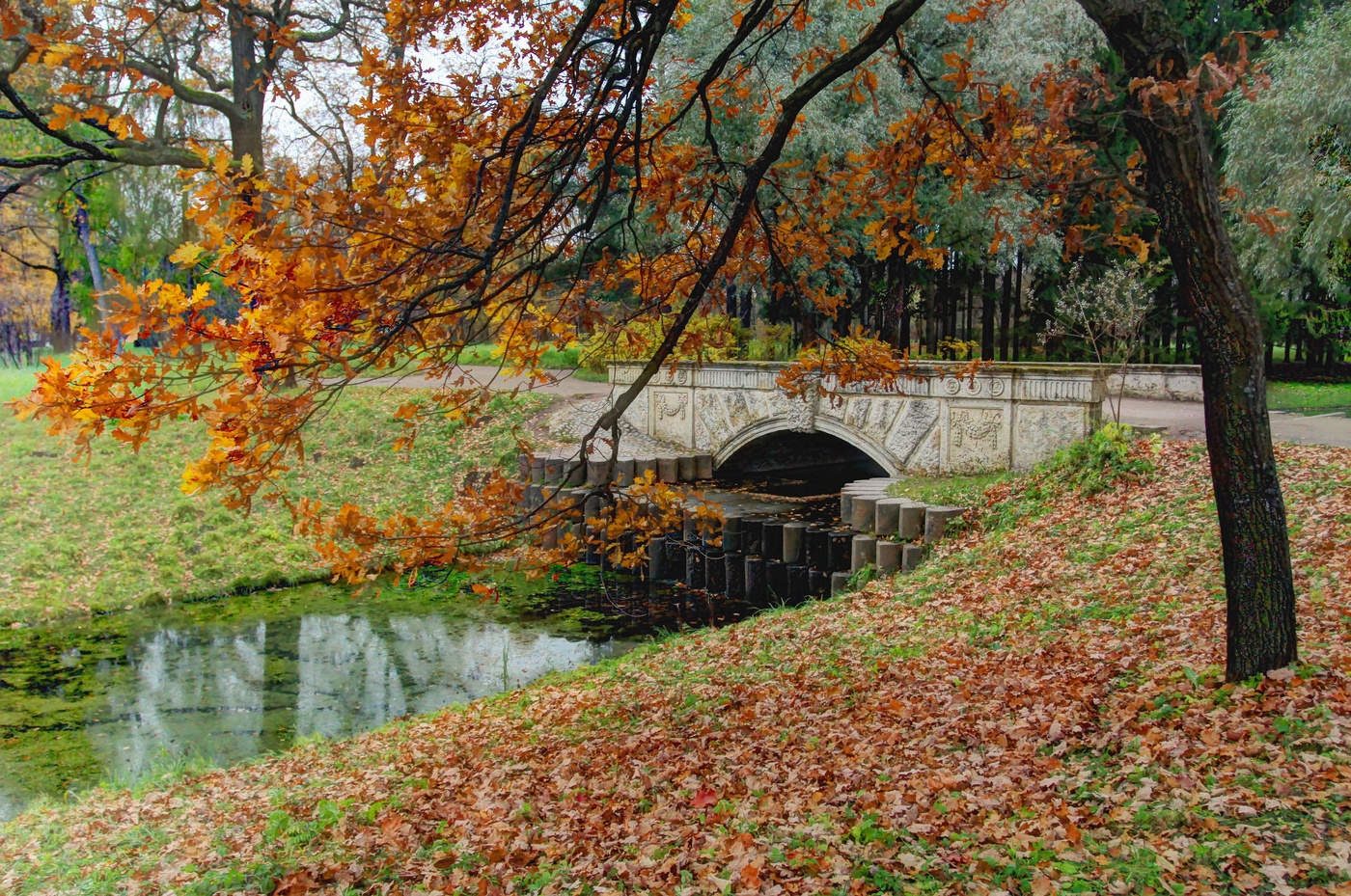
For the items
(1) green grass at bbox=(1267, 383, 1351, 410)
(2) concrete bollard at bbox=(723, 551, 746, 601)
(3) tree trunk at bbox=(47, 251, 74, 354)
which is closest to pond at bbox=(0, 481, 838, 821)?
(2) concrete bollard at bbox=(723, 551, 746, 601)

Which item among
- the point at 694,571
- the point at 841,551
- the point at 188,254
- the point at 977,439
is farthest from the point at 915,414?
the point at 188,254

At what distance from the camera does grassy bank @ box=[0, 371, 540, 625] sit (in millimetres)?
14258

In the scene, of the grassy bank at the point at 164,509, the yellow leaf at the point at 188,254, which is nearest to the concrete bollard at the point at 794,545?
the grassy bank at the point at 164,509

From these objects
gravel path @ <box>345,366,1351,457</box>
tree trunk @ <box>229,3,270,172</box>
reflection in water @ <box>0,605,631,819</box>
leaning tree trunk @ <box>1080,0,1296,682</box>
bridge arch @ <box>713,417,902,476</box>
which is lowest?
reflection in water @ <box>0,605,631,819</box>

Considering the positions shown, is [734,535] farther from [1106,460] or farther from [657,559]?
[1106,460]

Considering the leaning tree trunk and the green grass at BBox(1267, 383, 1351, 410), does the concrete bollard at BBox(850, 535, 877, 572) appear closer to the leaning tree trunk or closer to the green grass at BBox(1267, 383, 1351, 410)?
the leaning tree trunk

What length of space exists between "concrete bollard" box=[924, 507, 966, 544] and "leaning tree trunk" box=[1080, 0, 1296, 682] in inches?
273

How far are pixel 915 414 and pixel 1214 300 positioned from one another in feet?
33.5

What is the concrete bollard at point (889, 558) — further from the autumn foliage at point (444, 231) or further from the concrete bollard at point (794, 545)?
the autumn foliage at point (444, 231)

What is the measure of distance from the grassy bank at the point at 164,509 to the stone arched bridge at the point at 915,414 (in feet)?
15.2

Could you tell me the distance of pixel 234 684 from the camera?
1064 centimetres

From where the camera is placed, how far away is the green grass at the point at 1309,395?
62.4 feet

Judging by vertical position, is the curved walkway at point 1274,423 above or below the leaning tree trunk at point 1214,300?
below

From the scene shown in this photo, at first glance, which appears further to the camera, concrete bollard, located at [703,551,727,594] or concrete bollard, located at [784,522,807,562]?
concrete bollard, located at [703,551,727,594]
